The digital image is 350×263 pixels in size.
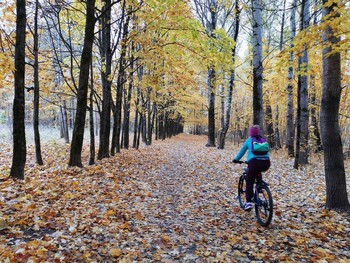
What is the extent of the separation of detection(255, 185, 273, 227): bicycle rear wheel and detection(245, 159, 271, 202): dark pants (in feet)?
0.85

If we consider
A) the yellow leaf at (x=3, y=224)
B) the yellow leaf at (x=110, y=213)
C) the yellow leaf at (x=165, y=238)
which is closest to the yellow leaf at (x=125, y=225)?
the yellow leaf at (x=110, y=213)

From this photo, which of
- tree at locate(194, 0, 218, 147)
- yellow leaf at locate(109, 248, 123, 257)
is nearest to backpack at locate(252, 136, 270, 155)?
yellow leaf at locate(109, 248, 123, 257)

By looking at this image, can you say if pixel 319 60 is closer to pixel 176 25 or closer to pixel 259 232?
pixel 176 25

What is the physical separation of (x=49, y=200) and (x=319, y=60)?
16505 millimetres

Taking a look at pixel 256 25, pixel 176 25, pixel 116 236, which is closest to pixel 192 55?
pixel 176 25

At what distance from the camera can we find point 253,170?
5676mm

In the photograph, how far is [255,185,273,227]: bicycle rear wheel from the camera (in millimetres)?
5129

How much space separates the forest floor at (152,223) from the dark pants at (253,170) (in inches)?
23.7

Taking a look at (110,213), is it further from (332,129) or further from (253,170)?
(332,129)

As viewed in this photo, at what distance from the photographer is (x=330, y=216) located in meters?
5.50

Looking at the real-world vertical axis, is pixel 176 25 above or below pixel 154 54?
above

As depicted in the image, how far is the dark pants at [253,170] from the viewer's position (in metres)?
5.58

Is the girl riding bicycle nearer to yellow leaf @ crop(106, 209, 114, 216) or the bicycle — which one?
the bicycle

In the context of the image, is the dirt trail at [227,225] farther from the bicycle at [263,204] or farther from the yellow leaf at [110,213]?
the yellow leaf at [110,213]
